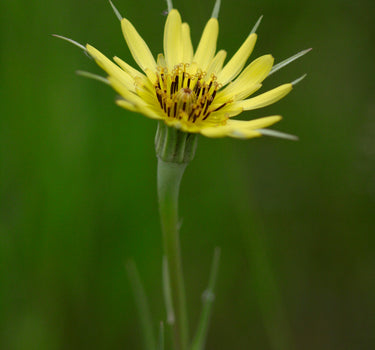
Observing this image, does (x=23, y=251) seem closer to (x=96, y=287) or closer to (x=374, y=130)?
(x=96, y=287)

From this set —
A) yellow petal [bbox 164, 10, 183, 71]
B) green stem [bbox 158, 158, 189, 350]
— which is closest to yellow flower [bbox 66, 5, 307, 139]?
yellow petal [bbox 164, 10, 183, 71]

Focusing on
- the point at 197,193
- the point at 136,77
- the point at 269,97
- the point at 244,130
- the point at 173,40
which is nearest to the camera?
the point at 244,130

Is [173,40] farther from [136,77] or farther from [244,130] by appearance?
[244,130]

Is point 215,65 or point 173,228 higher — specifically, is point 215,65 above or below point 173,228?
above

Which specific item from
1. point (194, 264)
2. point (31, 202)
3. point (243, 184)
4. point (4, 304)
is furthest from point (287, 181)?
point (4, 304)

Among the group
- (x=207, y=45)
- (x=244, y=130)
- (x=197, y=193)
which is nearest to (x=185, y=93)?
(x=207, y=45)

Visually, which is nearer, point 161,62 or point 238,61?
point 238,61

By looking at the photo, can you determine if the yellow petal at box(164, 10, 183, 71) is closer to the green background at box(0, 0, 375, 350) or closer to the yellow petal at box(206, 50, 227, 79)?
the yellow petal at box(206, 50, 227, 79)
